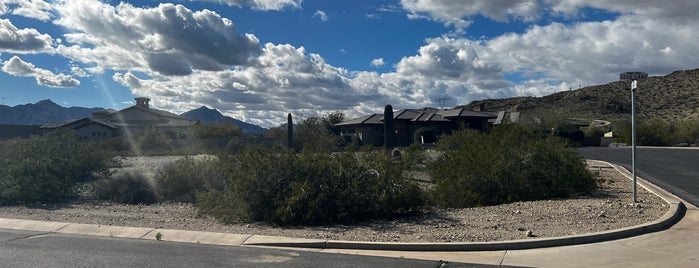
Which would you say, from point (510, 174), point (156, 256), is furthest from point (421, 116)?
point (156, 256)

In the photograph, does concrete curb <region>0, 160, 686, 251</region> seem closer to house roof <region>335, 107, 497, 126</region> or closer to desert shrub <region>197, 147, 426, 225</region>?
desert shrub <region>197, 147, 426, 225</region>

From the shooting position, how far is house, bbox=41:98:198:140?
2950 inches

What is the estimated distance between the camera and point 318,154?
1591cm

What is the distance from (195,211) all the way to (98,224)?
326 centimetres

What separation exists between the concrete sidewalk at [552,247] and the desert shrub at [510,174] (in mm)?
4437

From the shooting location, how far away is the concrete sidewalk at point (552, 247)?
9.45 meters

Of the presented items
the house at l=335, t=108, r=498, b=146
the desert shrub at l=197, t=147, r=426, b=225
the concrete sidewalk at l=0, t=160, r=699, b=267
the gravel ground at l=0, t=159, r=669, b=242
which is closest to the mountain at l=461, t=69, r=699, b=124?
the house at l=335, t=108, r=498, b=146

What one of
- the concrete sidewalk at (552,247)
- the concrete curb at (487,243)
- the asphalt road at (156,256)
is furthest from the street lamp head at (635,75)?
the asphalt road at (156,256)

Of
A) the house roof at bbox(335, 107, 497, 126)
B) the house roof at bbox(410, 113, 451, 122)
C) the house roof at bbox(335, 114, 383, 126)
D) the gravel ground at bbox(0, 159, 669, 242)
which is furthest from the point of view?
the house roof at bbox(335, 114, 383, 126)

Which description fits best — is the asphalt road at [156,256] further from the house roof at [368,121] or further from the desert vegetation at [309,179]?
the house roof at [368,121]

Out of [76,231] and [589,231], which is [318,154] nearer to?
[76,231]

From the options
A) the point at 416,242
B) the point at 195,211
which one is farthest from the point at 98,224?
the point at 416,242

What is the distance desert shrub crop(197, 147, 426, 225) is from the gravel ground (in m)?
0.40

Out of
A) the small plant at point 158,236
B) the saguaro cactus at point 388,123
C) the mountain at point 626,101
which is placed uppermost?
the mountain at point 626,101
